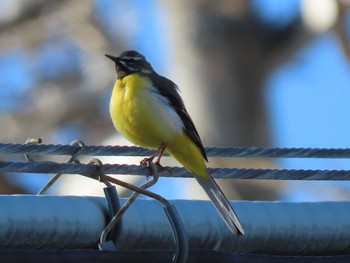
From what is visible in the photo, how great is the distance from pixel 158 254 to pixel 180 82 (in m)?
5.35

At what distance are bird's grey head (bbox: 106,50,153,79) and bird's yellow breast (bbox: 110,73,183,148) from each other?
29cm

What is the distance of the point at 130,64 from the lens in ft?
15.7

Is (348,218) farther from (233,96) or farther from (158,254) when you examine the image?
(233,96)

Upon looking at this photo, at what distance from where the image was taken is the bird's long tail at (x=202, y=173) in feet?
8.05

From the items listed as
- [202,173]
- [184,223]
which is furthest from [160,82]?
[184,223]

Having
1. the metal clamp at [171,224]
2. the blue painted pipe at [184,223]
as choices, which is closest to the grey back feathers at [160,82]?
the blue painted pipe at [184,223]

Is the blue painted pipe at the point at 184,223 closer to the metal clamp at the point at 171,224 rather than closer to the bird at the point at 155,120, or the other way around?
the metal clamp at the point at 171,224

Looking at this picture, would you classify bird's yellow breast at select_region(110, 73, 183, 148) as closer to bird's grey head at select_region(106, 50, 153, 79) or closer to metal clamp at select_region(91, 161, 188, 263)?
bird's grey head at select_region(106, 50, 153, 79)

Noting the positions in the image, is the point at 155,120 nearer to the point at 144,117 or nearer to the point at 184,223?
the point at 144,117

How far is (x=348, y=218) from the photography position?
103 inches

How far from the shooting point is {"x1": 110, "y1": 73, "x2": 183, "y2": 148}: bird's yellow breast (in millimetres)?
4281

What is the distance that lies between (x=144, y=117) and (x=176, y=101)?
0.23 metres

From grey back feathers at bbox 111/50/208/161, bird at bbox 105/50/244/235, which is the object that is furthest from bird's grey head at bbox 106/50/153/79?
bird at bbox 105/50/244/235

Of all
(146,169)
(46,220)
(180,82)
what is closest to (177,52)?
(180,82)
